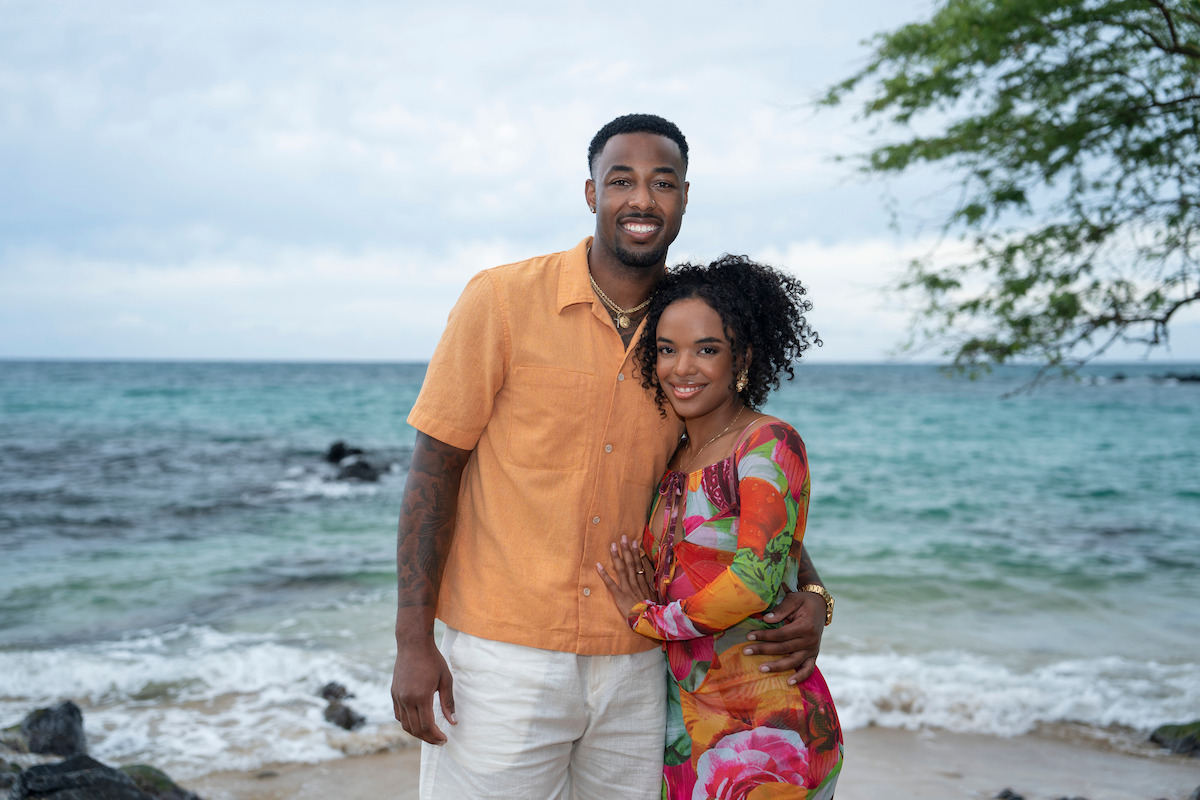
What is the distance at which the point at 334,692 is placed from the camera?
562 centimetres

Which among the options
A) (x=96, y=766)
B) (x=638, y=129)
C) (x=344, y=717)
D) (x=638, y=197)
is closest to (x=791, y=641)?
(x=638, y=197)

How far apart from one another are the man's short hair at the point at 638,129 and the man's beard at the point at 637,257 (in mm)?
321

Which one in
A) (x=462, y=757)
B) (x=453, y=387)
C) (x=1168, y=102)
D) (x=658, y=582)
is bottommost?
(x=462, y=757)

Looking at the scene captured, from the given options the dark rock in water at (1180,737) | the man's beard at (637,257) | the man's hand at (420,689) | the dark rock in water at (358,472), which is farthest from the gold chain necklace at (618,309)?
the dark rock in water at (358,472)

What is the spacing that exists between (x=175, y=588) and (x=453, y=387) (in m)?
7.69

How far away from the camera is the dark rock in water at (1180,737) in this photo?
5.01 meters

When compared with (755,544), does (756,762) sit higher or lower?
lower

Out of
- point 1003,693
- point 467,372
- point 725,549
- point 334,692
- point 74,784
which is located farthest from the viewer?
point 1003,693

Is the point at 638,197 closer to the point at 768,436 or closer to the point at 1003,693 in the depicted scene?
the point at 768,436

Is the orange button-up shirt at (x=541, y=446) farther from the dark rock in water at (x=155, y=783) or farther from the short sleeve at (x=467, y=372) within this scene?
the dark rock in water at (x=155, y=783)

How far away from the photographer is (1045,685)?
6.13 metres

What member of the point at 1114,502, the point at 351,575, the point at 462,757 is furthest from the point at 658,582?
the point at 1114,502

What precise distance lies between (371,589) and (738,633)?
707 cm

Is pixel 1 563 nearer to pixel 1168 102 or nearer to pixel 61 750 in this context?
pixel 61 750
